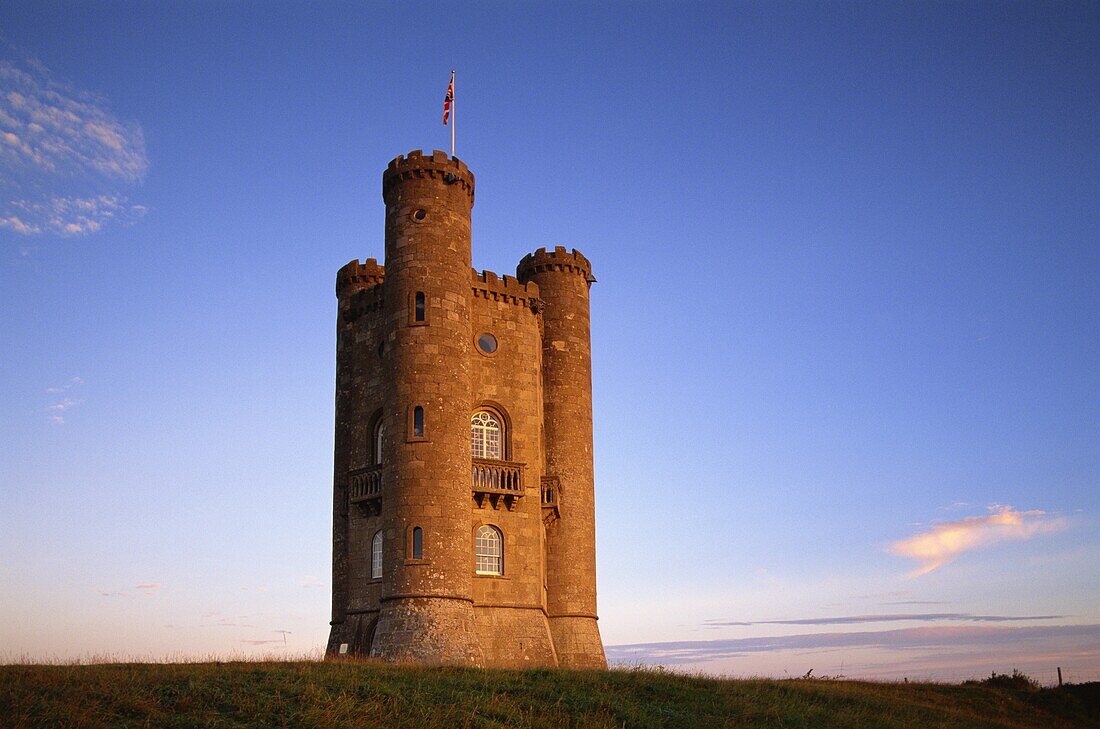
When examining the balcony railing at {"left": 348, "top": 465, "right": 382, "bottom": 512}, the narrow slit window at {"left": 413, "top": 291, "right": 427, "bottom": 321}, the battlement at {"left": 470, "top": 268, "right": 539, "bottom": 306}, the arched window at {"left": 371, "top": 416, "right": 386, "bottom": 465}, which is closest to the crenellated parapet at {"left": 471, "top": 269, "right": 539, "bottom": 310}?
the battlement at {"left": 470, "top": 268, "right": 539, "bottom": 306}

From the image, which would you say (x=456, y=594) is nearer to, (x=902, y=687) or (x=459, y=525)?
(x=459, y=525)

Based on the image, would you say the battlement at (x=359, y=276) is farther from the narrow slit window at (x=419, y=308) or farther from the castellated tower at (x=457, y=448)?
the narrow slit window at (x=419, y=308)

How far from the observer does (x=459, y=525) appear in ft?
112

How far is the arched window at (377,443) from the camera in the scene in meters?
38.4

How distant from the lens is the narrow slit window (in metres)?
35.9

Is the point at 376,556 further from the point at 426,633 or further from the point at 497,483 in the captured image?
the point at 426,633

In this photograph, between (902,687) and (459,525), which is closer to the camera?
(459,525)

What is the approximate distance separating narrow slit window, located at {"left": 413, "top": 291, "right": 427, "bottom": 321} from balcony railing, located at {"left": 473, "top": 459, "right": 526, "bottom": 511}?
557 cm

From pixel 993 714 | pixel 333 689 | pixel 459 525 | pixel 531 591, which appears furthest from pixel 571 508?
pixel 333 689

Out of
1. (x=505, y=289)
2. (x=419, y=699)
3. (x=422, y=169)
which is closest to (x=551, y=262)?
(x=505, y=289)

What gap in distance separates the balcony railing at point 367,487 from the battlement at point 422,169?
10064mm

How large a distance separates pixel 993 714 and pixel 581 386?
62.2ft

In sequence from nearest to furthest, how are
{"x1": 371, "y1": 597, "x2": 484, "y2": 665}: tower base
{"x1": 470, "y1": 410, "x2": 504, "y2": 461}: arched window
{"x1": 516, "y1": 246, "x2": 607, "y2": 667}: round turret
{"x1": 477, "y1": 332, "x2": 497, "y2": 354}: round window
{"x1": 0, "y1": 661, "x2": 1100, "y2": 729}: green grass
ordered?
1. {"x1": 0, "y1": 661, "x2": 1100, "y2": 729}: green grass
2. {"x1": 371, "y1": 597, "x2": 484, "y2": 665}: tower base
3. {"x1": 470, "y1": 410, "x2": 504, "y2": 461}: arched window
4. {"x1": 477, "y1": 332, "x2": 497, "y2": 354}: round window
5. {"x1": 516, "y1": 246, "x2": 607, "y2": 667}: round turret

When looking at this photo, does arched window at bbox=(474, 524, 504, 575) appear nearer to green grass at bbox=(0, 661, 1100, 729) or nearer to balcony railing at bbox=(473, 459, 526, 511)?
balcony railing at bbox=(473, 459, 526, 511)
